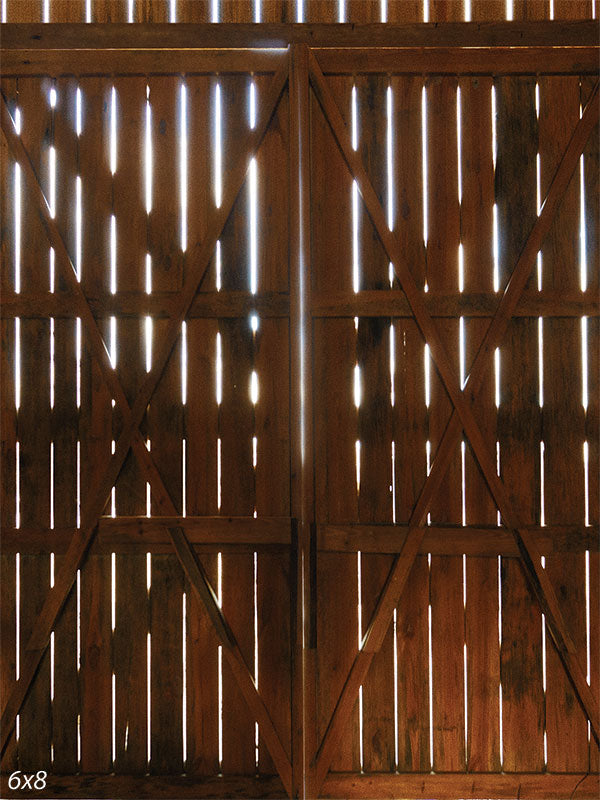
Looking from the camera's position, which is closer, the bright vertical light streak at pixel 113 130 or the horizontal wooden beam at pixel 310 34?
the horizontal wooden beam at pixel 310 34

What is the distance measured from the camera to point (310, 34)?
281 cm

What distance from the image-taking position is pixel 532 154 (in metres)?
2.92

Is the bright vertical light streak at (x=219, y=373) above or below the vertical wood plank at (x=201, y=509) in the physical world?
above

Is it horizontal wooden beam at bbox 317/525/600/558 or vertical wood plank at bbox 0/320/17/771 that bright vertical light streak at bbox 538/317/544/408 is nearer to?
horizontal wooden beam at bbox 317/525/600/558

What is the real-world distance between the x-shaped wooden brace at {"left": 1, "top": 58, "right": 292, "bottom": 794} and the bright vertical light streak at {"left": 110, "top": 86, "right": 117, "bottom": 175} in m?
0.41

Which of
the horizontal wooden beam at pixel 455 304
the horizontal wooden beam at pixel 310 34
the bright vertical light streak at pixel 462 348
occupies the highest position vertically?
the horizontal wooden beam at pixel 310 34

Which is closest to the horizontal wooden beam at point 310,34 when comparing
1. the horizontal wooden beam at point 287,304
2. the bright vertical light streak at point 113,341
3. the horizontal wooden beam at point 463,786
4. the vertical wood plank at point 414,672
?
the horizontal wooden beam at point 287,304

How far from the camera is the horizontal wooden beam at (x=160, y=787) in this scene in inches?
113

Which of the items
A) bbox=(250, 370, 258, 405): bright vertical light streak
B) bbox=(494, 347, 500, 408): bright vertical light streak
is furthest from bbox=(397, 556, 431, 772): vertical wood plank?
bbox=(250, 370, 258, 405): bright vertical light streak

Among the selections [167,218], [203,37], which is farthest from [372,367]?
[203,37]

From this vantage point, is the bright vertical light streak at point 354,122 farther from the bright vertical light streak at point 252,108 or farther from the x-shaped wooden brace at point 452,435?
the bright vertical light streak at point 252,108

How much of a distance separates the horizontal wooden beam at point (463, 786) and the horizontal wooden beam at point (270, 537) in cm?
116

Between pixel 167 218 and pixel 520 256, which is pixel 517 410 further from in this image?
pixel 167 218

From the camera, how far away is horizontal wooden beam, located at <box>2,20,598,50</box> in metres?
2.81
